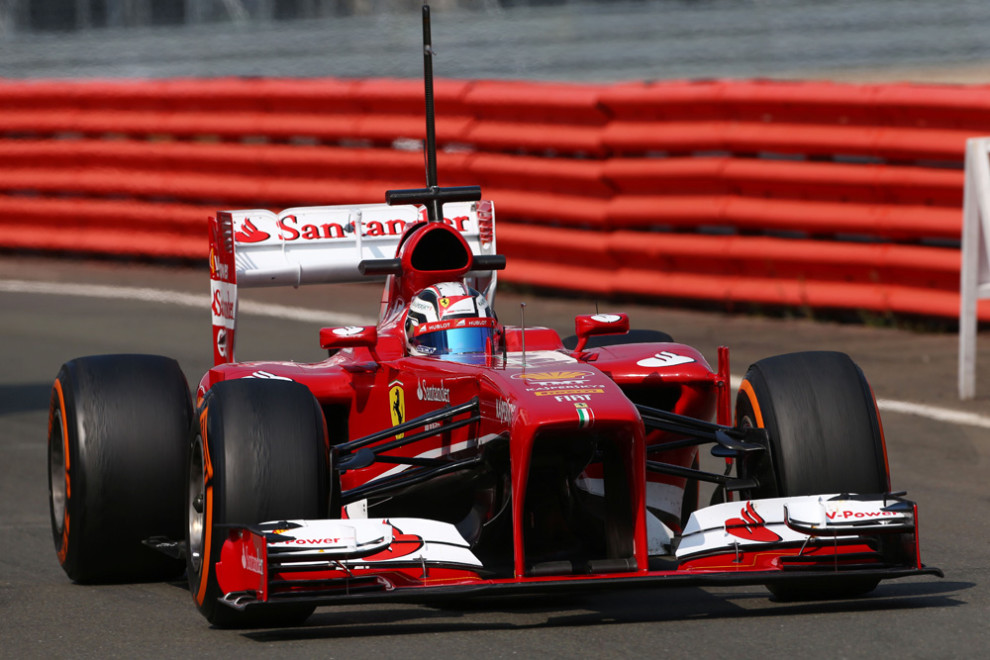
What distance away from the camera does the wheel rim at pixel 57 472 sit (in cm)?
718

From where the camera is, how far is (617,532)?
586 cm

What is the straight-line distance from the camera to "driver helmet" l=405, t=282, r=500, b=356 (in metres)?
6.78

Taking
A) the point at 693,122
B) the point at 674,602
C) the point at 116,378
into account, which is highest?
the point at 693,122

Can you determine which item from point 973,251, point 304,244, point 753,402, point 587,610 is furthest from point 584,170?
point 587,610

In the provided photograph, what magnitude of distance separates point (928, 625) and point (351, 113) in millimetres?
10721

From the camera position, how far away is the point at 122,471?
6.71 metres

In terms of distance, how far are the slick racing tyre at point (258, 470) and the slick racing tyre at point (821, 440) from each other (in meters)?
1.55

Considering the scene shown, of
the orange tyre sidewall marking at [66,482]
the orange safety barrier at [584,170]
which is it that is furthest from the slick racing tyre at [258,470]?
the orange safety barrier at [584,170]

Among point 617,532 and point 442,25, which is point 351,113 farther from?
point 617,532

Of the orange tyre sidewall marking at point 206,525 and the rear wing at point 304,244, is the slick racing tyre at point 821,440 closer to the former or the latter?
the orange tyre sidewall marking at point 206,525

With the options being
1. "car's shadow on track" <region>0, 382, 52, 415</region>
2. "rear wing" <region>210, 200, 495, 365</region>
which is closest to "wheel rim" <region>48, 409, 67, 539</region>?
"rear wing" <region>210, 200, 495, 365</region>

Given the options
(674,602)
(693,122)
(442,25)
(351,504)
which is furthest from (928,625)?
(442,25)

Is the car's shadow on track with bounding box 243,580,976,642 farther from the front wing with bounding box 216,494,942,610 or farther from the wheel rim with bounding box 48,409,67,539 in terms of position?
the wheel rim with bounding box 48,409,67,539

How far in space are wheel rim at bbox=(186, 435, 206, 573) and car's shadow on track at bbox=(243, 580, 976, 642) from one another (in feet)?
1.48
